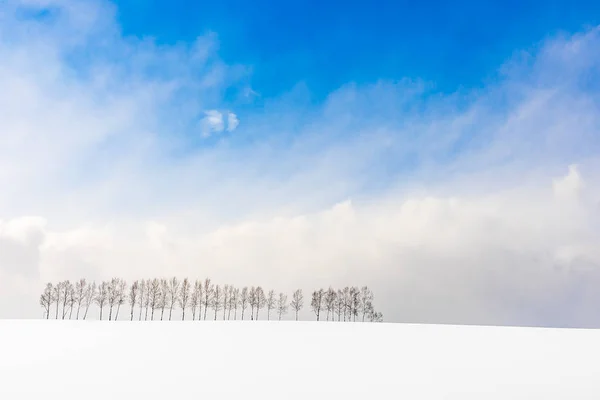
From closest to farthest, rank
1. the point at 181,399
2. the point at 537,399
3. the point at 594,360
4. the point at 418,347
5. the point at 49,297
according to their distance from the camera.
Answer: the point at 181,399 → the point at 537,399 → the point at 594,360 → the point at 418,347 → the point at 49,297

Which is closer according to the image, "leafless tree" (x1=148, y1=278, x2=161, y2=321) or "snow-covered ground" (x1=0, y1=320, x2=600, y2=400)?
"snow-covered ground" (x1=0, y1=320, x2=600, y2=400)

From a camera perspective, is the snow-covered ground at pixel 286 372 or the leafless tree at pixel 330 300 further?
the leafless tree at pixel 330 300

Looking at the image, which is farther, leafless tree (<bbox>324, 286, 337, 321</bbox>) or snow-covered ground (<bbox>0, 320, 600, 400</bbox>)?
leafless tree (<bbox>324, 286, 337, 321</bbox>)

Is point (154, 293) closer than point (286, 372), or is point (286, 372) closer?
point (286, 372)

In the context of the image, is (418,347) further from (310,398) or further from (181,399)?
(181,399)

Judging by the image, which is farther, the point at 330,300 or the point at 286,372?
the point at 330,300

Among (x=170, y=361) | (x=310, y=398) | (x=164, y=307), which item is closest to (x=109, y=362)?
(x=170, y=361)

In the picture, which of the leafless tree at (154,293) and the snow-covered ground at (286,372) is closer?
the snow-covered ground at (286,372)

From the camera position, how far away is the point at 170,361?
2661 centimetres

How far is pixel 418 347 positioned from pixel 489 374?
515 inches

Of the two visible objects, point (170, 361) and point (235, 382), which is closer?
point (235, 382)

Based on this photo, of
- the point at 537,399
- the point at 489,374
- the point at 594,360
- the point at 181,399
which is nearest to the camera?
the point at 181,399

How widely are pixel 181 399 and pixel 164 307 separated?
100 meters

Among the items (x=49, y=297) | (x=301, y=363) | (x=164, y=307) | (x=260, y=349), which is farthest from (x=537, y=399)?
(x=49, y=297)
